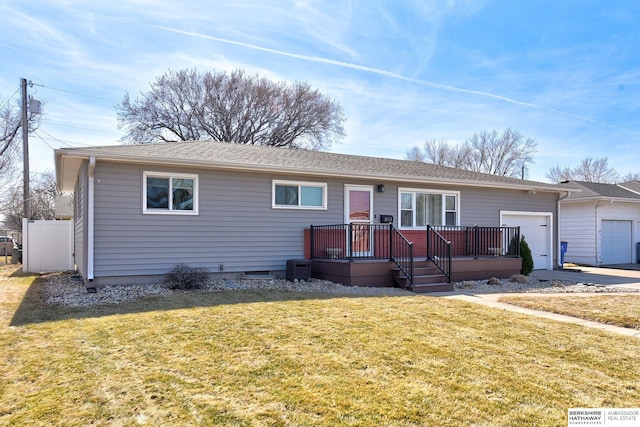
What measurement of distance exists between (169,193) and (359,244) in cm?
471

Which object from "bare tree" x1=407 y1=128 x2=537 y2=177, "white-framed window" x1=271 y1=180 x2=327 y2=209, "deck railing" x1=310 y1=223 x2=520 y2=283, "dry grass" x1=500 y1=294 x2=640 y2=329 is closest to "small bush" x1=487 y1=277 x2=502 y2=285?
"deck railing" x1=310 y1=223 x2=520 y2=283

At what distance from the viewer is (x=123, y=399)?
3131 millimetres

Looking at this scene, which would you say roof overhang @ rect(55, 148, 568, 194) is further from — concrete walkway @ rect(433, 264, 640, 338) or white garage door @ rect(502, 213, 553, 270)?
concrete walkway @ rect(433, 264, 640, 338)

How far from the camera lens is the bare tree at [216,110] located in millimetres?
27812

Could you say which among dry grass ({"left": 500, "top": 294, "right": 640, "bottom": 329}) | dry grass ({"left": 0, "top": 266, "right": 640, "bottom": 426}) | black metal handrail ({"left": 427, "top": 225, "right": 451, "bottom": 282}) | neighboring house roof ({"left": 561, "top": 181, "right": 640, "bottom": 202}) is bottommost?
dry grass ({"left": 500, "top": 294, "right": 640, "bottom": 329})

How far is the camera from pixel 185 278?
8570mm

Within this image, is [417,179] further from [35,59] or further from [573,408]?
[35,59]

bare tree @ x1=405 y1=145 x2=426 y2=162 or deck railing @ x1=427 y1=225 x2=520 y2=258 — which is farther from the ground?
bare tree @ x1=405 y1=145 x2=426 y2=162

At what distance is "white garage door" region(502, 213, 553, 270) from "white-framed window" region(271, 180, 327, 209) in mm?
7412

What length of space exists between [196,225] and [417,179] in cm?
586

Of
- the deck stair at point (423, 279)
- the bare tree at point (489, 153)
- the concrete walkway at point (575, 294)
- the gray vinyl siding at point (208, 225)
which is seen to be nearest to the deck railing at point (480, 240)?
the concrete walkway at point (575, 294)

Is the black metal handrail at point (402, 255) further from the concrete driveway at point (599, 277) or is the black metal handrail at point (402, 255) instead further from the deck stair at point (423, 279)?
the concrete driveway at point (599, 277)

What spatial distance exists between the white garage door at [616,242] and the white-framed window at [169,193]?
1587 cm

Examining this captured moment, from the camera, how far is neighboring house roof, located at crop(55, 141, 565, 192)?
873 cm
